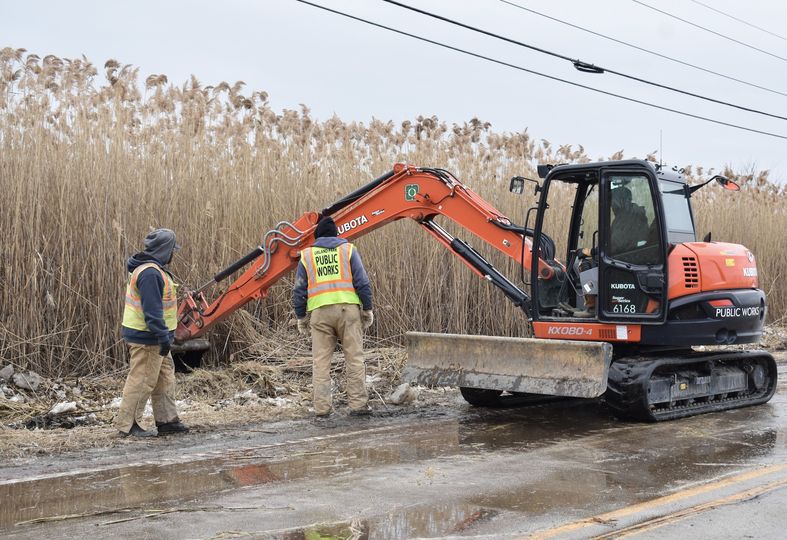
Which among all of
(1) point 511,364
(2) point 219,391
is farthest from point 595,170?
(2) point 219,391

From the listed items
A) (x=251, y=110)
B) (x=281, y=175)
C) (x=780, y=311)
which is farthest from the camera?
(x=780, y=311)

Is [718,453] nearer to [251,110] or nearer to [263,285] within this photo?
[263,285]

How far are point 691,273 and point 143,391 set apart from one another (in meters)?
5.05

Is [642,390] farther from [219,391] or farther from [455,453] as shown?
[219,391]

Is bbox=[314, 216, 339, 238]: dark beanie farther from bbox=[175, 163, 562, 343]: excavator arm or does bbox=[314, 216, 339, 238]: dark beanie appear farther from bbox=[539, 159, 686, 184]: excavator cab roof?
bbox=[539, 159, 686, 184]: excavator cab roof

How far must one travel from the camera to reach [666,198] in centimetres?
890

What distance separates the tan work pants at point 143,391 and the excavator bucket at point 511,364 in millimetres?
2452

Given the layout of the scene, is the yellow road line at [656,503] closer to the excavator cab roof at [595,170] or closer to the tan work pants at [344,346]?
the excavator cab roof at [595,170]

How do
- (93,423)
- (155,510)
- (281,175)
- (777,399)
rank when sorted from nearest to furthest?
(155,510) → (93,423) → (777,399) → (281,175)

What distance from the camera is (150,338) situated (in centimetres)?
810

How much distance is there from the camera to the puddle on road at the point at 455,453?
5504mm

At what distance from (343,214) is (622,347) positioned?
313cm

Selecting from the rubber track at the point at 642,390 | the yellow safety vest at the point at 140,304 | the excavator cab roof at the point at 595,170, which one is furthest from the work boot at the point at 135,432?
the excavator cab roof at the point at 595,170

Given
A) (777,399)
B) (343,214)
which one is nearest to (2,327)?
(343,214)
